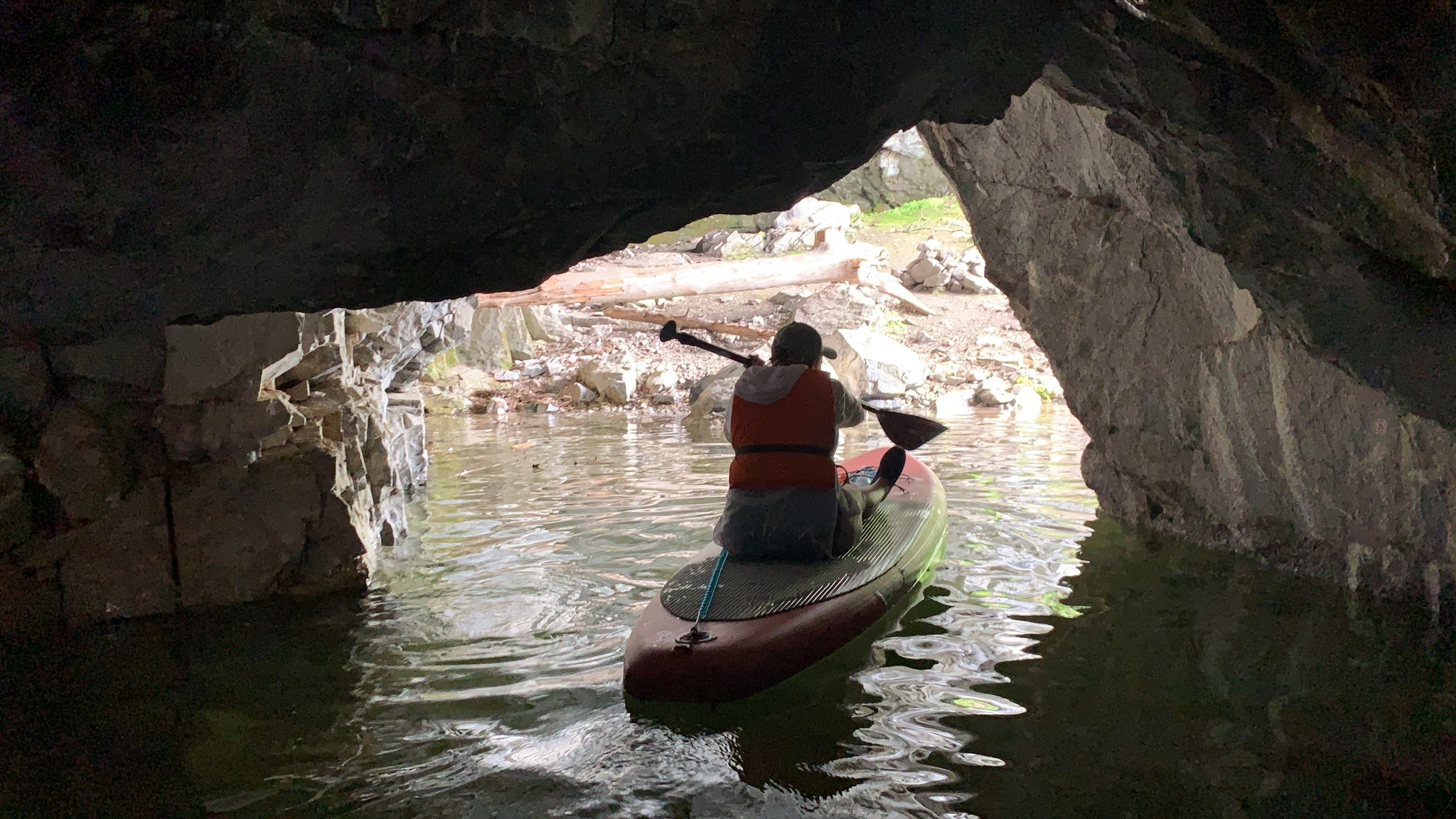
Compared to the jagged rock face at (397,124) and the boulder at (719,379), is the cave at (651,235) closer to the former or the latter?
the jagged rock face at (397,124)

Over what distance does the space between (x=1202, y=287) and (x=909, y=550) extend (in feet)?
6.76

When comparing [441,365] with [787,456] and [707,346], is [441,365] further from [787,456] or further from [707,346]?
[787,456]

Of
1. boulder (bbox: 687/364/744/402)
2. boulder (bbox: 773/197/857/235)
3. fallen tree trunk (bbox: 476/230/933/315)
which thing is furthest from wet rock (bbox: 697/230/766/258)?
boulder (bbox: 687/364/744/402)

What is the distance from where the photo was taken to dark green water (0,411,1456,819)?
9.45ft

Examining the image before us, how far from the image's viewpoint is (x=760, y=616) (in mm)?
3799

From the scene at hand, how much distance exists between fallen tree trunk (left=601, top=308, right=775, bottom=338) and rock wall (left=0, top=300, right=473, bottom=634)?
957cm

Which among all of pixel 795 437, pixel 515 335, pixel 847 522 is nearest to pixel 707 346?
pixel 795 437

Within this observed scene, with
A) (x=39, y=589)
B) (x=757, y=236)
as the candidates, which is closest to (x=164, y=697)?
(x=39, y=589)

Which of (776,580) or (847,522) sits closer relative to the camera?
(776,580)

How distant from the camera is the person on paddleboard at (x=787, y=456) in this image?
4.37 meters

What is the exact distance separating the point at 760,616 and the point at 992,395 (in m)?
10.3

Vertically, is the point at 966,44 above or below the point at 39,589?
above

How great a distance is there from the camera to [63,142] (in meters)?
2.41

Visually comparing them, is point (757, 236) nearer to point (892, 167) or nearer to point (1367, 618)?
point (892, 167)
